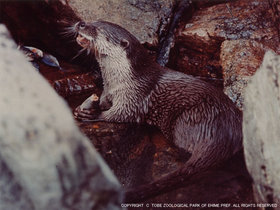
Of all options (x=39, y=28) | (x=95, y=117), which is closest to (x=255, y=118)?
(x=95, y=117)

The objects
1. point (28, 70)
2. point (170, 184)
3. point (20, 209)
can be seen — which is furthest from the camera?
point (170, 184)

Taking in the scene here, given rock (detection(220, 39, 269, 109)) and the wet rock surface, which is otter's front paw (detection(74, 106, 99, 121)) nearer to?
the wet rock surface

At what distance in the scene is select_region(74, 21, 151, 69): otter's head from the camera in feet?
5.76

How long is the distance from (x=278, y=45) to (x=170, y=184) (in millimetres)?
1029

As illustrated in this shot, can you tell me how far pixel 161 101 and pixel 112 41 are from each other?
31cm

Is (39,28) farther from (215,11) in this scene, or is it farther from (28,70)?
(28,70)

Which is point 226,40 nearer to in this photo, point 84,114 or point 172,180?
point 84,114

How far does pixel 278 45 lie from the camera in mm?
1994

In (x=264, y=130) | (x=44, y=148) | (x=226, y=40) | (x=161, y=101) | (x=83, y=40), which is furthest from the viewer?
(x=226, y=40)

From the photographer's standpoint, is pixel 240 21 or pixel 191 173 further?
pixel 240 21

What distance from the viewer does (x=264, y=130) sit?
3.39 ft

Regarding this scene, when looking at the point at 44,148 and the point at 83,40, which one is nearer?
the point at 44,148

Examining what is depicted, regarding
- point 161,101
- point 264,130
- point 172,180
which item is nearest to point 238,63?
point 161,101

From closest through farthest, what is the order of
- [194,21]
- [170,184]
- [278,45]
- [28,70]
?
[28,70]
[170,184]
[278,45]
[194,21]
